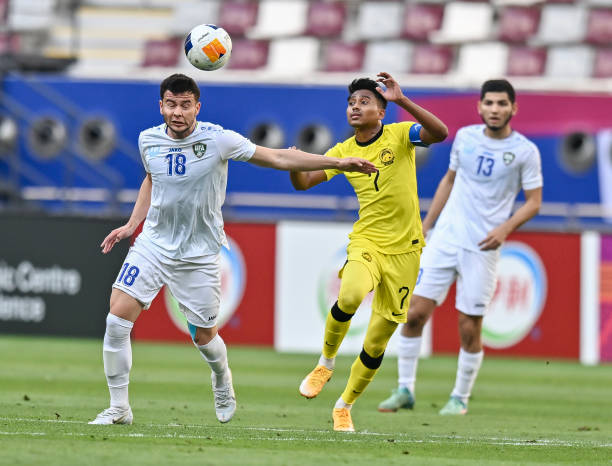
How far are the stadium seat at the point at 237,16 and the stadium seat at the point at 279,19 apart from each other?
0.13 metres

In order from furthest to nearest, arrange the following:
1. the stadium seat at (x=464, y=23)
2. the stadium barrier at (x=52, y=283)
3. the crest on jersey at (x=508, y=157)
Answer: the stadium seat at (x=464, y=23) → the stadium barrier at (x=52, y=283) → the crest on jersey at (x=508, y=157)

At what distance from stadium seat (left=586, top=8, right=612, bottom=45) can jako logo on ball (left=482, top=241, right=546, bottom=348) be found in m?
9.29

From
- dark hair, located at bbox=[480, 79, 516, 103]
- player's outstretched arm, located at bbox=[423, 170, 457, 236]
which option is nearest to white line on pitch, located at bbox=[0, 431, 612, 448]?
player's outstretched arm, located at bbox=[423, 170, 457, 236]

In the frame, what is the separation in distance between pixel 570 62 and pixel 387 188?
16620 millimetres

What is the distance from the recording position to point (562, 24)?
2567 cm

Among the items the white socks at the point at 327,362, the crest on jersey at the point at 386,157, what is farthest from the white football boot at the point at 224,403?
the crest on jersey at the point at 386,157

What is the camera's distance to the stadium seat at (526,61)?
984 inches

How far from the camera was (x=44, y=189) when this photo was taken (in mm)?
22734

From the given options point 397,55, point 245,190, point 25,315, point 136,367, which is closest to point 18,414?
point 136,367

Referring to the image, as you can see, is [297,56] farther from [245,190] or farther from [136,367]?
[136,367]

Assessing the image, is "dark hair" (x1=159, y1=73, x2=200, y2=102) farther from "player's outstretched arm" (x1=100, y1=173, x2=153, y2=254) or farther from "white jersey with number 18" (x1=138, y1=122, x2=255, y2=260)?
"player's outstretched arm" (x1=100, y1=173, x2=153, y2=254)

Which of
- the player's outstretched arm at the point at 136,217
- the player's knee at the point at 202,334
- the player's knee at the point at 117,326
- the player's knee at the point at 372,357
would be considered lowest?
the player's knee at the point at 372,357

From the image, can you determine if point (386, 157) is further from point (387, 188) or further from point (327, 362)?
point (327, 362)

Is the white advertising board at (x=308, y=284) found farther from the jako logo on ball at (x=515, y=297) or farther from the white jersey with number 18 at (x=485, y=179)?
the white jersey with number 18 at (x=485, y=179)
